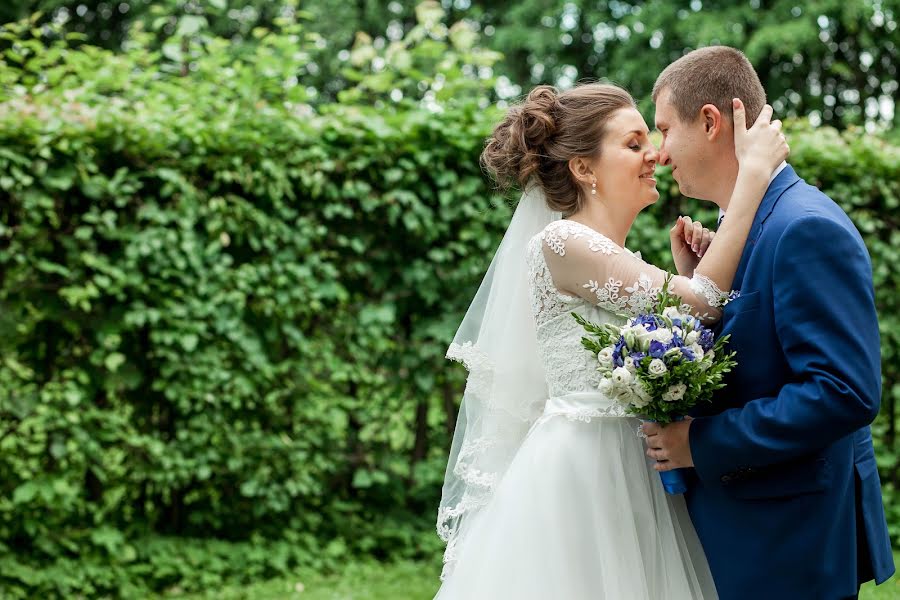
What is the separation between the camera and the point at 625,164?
311 centimetres

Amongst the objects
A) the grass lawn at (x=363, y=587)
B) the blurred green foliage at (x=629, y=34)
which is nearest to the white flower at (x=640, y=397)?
the grass lawn at (x=363, y=587)

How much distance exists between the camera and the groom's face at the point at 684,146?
2.78m

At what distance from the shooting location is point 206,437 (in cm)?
553

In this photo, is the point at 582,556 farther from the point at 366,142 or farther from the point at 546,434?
the point at 366,142

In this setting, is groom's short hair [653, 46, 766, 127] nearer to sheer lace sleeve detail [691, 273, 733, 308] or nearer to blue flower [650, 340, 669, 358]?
sheer lace sleeve detail [691, 273, 733, 308]

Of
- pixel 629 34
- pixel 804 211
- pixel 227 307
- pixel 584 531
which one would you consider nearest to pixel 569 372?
pixel 584 531

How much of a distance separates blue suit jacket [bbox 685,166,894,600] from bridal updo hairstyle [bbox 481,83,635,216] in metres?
0.72

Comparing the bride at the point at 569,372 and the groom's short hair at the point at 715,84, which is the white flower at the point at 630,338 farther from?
the groom's short hair at the point at 715,84

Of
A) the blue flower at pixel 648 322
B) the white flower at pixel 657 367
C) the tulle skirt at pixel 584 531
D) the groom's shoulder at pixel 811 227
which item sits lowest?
the tulle skirt at pixel 584 531

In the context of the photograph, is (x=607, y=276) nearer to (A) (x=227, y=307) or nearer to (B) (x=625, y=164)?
(B) (x=625, y=164)

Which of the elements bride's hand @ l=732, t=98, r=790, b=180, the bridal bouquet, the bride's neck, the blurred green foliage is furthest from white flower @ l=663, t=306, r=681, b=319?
the blurred green foliage

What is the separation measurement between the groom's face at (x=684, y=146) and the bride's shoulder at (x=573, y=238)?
0.94 ft

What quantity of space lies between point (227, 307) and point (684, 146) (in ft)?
11.1

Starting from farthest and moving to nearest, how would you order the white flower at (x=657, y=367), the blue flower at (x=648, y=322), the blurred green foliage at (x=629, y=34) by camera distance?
the blurred green foliage at (x=629, y=34)
the blue flower at (x=648, y=322)
the white flower at (x=657, y=367)
